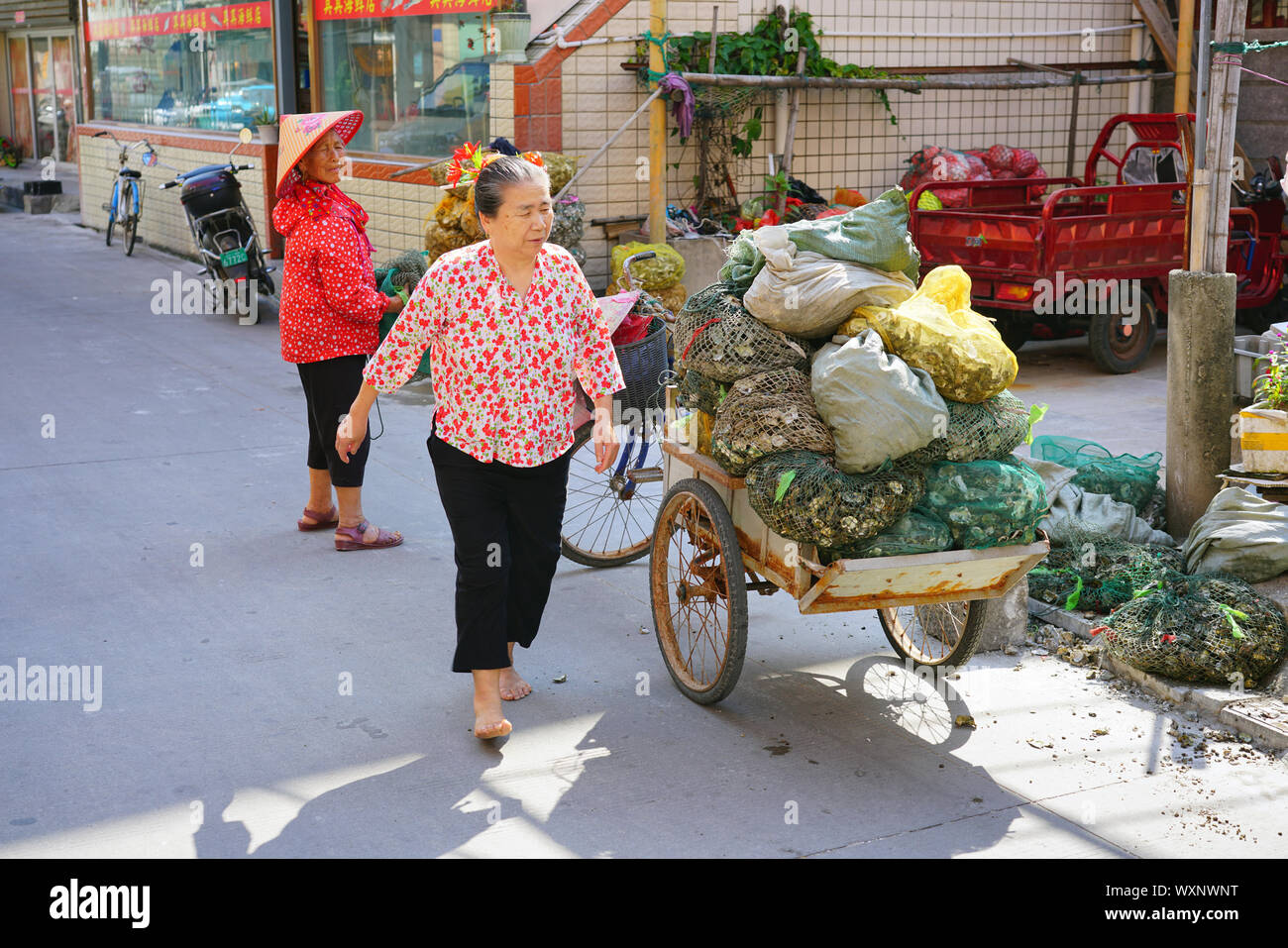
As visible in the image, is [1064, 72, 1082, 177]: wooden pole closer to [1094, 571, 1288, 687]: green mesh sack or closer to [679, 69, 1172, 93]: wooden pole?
[679, 69, 1172, 93]: wooden pole

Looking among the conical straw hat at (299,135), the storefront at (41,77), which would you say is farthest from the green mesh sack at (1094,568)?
the storefront at (41,77)

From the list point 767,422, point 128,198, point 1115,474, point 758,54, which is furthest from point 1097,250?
point 128,198

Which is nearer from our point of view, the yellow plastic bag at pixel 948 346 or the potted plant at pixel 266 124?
the yellow plastic bag at pixel 948 346

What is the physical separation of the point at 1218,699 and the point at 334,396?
396cm

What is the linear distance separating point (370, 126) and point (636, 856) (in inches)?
413

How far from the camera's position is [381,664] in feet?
16.4

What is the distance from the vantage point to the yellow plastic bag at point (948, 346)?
421cm

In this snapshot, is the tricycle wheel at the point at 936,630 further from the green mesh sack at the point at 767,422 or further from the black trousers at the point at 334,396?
the black trousers at the point at 334,396

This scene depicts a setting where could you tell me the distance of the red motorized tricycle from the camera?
374 inches

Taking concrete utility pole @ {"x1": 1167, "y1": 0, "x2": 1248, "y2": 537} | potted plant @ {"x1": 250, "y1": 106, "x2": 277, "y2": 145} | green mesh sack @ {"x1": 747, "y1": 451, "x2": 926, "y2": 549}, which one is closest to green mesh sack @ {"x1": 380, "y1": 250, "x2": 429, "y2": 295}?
green mesh sack @ {"x1": 747, "y1": 451, "x2": 926, "y2": 549}

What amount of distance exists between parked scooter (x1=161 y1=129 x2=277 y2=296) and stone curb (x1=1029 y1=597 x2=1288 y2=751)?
9626 millimetres

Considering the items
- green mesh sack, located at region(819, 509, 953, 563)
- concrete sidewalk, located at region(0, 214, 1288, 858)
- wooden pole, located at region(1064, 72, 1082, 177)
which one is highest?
wooden pole, located at region(1064, 72, 1082, 177)

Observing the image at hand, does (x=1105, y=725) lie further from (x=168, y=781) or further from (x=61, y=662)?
(x=61, y=662)

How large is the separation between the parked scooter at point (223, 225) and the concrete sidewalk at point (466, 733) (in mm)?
5796
